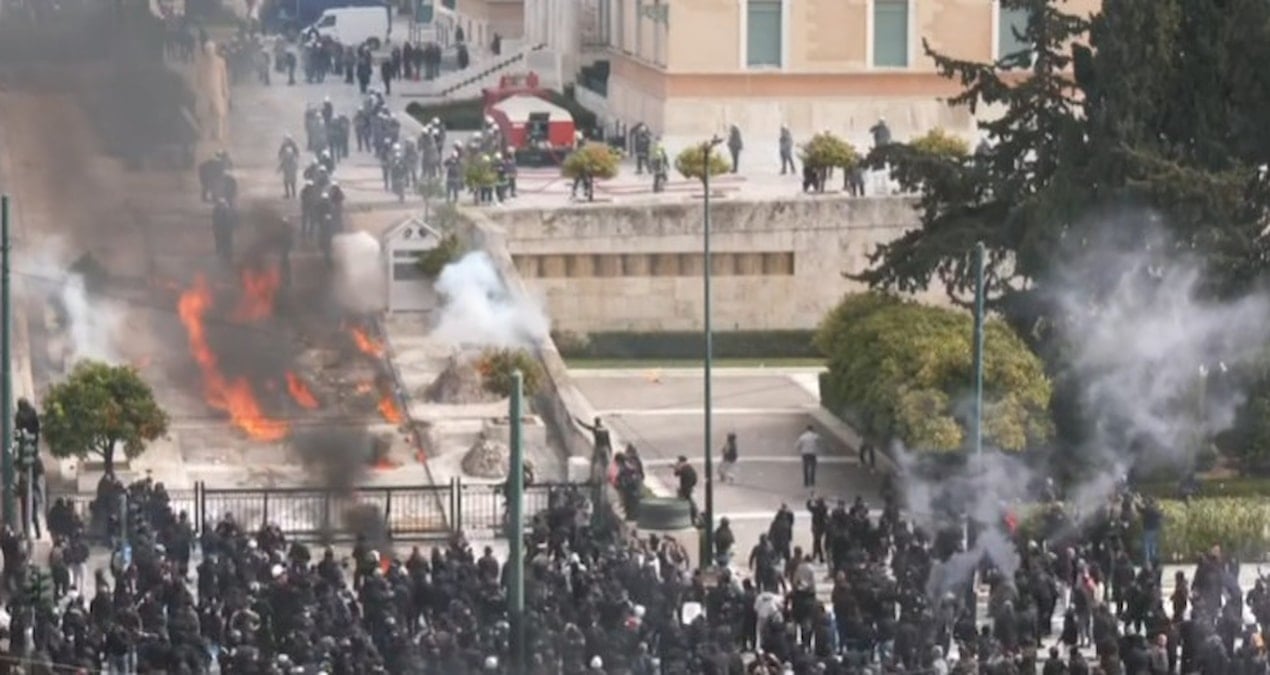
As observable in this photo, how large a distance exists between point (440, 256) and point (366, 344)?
5.01 meters

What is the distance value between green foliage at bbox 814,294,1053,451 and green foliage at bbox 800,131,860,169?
50.6ft

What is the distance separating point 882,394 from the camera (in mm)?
72938

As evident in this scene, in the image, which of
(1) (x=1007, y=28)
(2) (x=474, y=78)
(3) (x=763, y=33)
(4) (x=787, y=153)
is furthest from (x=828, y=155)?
(2) (x=474, y=78)

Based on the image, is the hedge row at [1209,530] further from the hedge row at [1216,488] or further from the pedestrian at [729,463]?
the pedestrian at [729,463]

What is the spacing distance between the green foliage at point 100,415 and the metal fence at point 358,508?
0.73 m

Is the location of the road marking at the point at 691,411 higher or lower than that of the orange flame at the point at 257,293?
lower

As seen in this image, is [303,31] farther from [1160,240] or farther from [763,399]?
[1160,240]

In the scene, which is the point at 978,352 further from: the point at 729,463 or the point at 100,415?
the point at 100,415

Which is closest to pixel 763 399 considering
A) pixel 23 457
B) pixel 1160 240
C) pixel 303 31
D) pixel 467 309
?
pixel 467 309

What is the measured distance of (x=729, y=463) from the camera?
73.6 m

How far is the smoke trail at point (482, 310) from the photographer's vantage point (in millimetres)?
80625

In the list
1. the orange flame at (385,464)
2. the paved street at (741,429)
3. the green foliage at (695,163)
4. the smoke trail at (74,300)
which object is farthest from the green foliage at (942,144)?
the smoke trail at (74,300)

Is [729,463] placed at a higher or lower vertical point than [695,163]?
lower

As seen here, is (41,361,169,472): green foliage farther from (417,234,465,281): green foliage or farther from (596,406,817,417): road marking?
(417,234,465,281): green foliage
